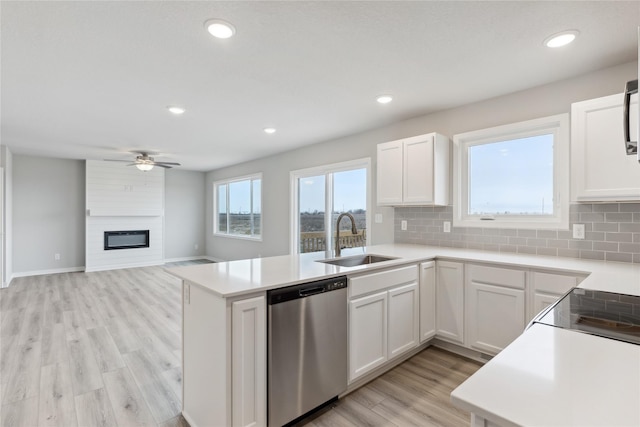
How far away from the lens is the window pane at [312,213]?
5.13m

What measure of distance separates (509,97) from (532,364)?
3015 mm

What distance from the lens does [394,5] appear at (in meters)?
1.75

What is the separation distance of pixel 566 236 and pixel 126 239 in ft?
26.7

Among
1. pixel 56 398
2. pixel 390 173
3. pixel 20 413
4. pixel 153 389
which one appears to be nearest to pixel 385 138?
pixel 390 173

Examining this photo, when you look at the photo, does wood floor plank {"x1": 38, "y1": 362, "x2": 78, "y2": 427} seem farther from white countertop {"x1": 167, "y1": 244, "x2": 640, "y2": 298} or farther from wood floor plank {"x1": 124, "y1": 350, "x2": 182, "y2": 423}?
white countertop {"x1": 167, "y1": 244, "x2": 640, "y2": 298}

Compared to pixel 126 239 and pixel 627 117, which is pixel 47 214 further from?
pixel 627 117

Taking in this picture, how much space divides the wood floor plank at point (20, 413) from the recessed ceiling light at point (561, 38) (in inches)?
163

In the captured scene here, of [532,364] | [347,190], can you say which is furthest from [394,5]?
[347,190]

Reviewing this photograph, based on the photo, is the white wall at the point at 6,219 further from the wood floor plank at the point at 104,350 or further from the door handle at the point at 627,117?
the door handle at the point at 627,117

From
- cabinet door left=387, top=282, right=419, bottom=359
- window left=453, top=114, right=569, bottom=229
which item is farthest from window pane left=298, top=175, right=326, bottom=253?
cabinet door left=387, top=282, right=419, bottom=359

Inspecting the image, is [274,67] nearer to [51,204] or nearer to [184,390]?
[184,390]

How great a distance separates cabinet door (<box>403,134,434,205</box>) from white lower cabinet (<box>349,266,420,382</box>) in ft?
3.21

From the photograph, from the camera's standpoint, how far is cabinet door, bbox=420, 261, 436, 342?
278 cm

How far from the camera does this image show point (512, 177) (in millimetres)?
3100
